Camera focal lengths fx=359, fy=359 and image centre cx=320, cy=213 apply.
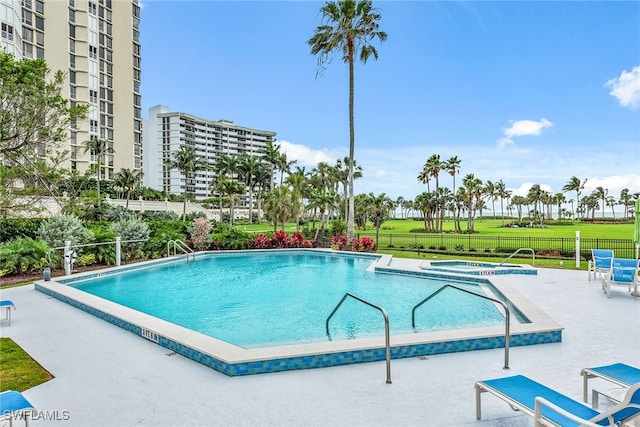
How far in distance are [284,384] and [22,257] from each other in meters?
12.6

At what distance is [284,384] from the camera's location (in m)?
4.31

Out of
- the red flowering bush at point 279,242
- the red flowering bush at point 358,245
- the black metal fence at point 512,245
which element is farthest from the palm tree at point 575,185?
the red flowering bush at point 279,242

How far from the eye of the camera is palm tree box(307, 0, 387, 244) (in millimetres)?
20172

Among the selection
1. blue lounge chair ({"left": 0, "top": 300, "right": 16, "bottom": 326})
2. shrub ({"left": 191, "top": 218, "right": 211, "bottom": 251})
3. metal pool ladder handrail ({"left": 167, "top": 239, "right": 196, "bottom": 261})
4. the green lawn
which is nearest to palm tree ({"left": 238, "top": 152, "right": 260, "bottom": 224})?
the green lawn

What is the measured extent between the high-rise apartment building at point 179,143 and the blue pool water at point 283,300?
8867 centimetres

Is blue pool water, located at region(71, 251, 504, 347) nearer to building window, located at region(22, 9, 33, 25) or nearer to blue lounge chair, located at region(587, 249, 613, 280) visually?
blue lounge chair, located at region(587, 249, 613, 280)

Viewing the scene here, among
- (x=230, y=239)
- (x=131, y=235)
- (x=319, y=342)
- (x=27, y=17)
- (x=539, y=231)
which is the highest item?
(x=27, y=17)

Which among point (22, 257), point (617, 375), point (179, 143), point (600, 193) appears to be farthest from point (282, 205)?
point (600, 193)

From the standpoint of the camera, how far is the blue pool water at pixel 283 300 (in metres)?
7.34

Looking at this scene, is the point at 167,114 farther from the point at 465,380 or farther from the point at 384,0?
the point at 465,380

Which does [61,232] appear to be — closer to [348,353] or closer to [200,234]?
[200,234]

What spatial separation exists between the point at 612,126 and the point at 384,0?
2211 centimetres

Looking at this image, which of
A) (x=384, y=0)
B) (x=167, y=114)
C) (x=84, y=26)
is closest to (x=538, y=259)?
(x=384, y=0)

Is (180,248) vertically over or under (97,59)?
under
